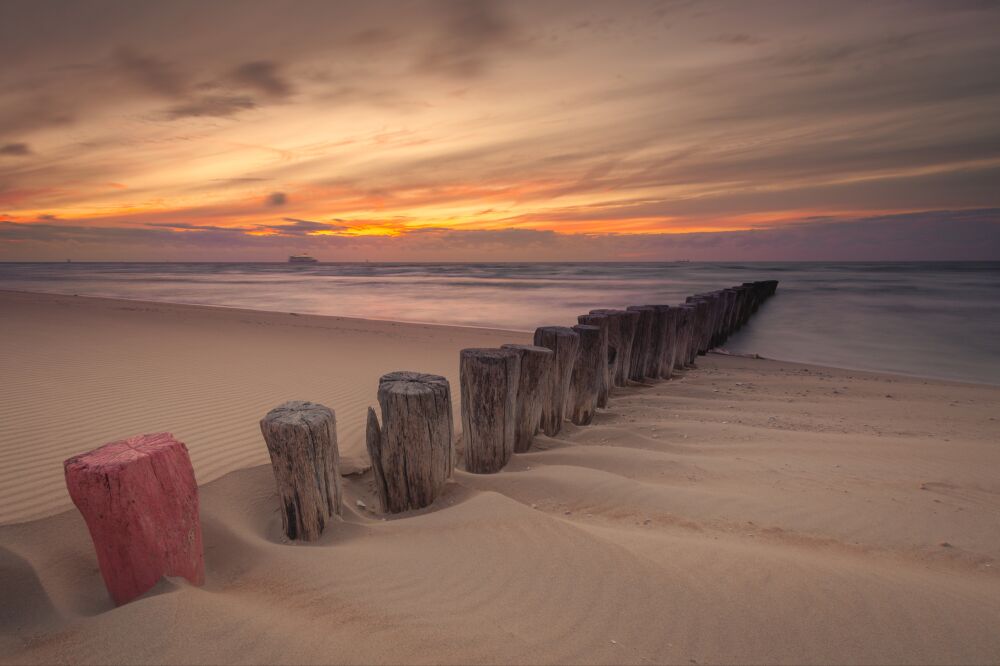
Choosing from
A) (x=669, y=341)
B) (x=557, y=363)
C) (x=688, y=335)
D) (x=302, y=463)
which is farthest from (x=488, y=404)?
(x=688, y=335)

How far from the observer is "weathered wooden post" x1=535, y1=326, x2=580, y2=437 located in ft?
13.5

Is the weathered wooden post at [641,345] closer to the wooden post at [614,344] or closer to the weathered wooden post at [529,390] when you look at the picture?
the wooden post at [614,344]

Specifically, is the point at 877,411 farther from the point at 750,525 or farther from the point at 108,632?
the point at 108,632

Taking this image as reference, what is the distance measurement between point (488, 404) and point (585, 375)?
1435mm

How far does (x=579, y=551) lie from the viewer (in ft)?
7.03

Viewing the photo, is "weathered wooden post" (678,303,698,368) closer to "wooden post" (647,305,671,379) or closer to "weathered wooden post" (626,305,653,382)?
"wooden post" (647,305,671,379)

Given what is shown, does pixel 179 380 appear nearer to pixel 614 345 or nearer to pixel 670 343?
pixel 614 345

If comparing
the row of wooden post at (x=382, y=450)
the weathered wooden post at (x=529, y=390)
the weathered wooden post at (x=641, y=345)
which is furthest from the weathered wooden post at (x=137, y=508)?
the weathered wooden post at (x=641, y=345)

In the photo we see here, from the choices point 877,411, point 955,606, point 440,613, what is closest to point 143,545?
point 440,613

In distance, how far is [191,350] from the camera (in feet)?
28.1

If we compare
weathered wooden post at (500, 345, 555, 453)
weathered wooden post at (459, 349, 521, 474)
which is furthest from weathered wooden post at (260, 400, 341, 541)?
weathered wooden post at (500, 345, 555, 453)

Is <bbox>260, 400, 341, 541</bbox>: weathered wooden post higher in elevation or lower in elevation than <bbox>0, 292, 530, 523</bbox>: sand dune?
higher

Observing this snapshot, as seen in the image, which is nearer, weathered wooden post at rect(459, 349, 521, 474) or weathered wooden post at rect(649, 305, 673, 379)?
weathered wooden post at rect(459, 349, 521, 474)

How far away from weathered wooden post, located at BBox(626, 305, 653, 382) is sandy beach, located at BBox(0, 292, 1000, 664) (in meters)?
1.27
